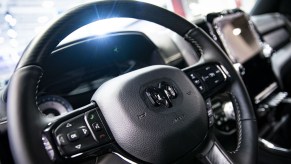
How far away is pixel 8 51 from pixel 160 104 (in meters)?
0.67

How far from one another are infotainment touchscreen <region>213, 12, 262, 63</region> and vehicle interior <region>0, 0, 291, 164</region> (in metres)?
0.31

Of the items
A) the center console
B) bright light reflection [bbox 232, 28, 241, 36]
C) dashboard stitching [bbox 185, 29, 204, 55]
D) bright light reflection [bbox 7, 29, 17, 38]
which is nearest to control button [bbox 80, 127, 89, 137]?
dashboard stitching [bbox 185, 29, 204, 55]

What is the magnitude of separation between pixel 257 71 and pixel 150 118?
3.78 ft

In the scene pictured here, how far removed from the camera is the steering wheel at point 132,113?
0.53 meters

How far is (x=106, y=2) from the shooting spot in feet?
2.14

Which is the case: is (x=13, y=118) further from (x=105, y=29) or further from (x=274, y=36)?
(x=274, y=36)

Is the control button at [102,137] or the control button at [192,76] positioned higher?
the control button at [192,76]

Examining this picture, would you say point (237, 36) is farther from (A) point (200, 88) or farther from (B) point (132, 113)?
(B) point (132, 113)

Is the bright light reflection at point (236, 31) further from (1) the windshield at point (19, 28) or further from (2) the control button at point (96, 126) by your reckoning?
(2) the control button at point (96, 126)

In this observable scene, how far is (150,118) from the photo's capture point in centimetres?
64

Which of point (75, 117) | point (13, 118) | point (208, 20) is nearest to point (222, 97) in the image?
point (208, 20)

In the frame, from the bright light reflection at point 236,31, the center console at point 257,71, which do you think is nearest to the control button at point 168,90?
the center console at point 257,71

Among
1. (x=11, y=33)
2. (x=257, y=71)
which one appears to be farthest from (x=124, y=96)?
(x=257, y=71)

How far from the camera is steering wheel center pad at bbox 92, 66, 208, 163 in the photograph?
60 cm
